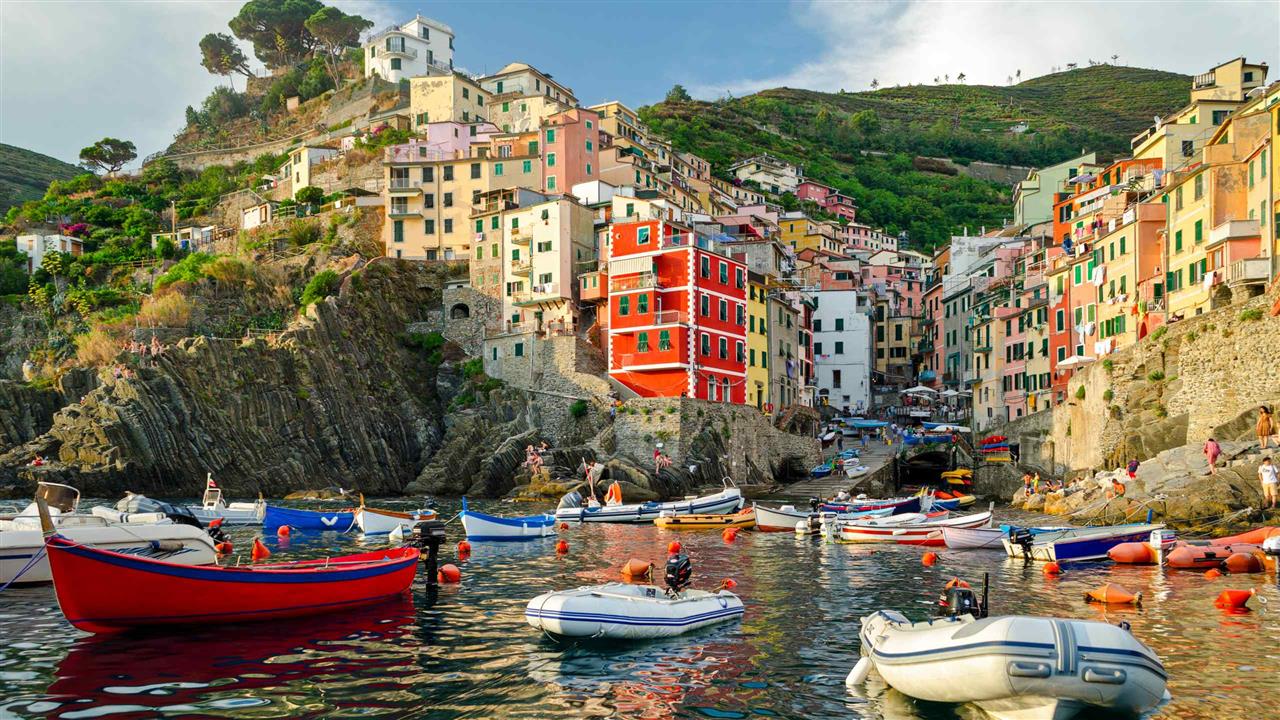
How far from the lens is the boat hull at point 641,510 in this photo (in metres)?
47.7

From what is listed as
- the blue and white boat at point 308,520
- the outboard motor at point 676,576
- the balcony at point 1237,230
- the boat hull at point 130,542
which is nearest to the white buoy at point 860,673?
the outboard motor at point 676,576

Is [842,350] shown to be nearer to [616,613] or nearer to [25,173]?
[616,613]

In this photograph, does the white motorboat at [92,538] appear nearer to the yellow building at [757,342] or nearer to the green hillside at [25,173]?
the yellow building at [757,342]

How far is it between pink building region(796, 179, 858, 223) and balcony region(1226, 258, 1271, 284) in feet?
399

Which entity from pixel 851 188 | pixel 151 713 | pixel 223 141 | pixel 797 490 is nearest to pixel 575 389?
pixel 797 490

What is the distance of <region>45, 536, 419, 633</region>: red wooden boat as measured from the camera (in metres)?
18.0

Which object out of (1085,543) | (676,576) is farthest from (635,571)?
(1085,543)

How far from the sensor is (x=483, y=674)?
1633 cm

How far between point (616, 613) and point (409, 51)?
11589cm

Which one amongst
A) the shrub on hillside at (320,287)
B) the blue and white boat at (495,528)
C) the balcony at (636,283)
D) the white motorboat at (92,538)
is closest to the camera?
the white motorboat at (92,538)

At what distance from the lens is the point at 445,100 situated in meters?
104

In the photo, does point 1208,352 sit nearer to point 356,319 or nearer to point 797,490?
point 797,490

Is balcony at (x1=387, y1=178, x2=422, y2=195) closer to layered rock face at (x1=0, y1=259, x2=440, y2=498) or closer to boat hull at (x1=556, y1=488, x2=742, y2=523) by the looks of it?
layered rock face at (x1=0, y1=259, x2=440, y2=498)

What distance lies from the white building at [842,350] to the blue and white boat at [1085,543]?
232 feet
